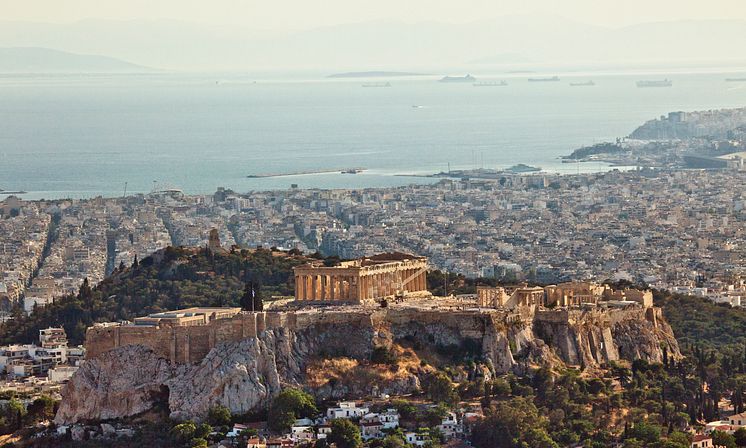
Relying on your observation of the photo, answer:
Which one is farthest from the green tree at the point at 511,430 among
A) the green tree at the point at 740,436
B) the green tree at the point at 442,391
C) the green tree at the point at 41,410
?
the green tree at the point at 41,410

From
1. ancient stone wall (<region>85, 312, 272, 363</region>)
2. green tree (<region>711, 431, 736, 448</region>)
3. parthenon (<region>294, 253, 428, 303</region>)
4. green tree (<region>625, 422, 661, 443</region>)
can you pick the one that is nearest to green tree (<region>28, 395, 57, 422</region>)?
ancient stone wall (<region>85, 312, 272, 363</region>)

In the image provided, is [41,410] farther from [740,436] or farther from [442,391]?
[740,436]

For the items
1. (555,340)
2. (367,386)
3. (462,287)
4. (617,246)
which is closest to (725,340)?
(462,287)

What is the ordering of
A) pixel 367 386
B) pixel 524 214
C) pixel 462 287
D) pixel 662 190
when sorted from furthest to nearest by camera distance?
pixel 662 190, pixel 524 214, pixel 462 287, pixel 367 386

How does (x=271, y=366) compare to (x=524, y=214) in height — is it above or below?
above

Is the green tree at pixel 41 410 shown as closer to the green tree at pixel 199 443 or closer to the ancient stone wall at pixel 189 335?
the ancient stone wall at pixel 189 335

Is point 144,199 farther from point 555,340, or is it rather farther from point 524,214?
point 555,340

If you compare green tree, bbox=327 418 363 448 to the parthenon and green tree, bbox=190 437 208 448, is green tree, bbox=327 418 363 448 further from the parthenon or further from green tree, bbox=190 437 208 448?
the parthenon
